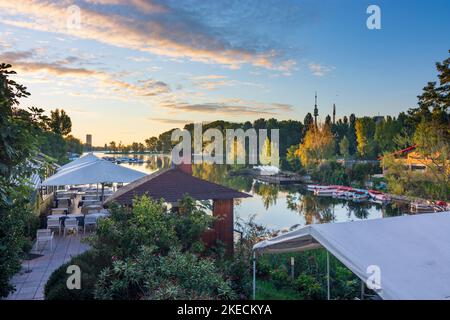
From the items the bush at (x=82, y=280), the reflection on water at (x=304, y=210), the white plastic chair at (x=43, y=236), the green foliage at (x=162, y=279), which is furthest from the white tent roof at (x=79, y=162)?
the green foliage at (x=162, y=279)

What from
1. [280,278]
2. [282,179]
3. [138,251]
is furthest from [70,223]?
[282,179]

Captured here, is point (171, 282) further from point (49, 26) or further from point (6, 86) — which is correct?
point (49, 26)

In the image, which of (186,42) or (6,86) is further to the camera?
(186,42)

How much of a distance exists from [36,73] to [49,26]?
7.89 ft

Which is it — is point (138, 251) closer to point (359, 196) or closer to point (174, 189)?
point (174, 189)

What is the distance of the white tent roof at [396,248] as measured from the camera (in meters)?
4.24

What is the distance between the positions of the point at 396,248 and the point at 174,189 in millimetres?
5097

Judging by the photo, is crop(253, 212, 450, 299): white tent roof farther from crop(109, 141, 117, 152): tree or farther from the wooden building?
crop(109, 141, 117, 152): tree

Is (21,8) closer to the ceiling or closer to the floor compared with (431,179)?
closer to the ceiling

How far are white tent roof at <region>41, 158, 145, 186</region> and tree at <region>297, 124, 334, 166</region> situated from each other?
42.9 m

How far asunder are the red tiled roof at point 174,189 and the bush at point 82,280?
1.88 metres

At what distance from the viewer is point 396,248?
4809mm

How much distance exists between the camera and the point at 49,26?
932 cm

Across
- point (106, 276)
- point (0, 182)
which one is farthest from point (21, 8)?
point (106, 276)
